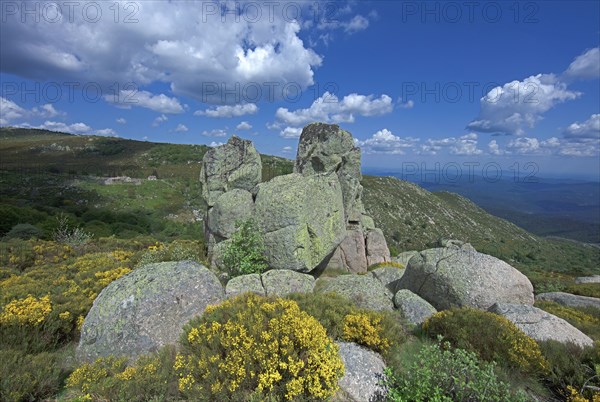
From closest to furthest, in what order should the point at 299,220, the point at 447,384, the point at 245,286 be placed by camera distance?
the point at 447,384 < the point at 245,286 < the point at 299,220

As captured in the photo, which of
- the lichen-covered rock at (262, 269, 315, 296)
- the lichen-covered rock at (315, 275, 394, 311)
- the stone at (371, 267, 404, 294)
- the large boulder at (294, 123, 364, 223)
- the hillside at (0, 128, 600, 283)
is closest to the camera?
the lichen-covered rock at (315, 275, 394, 311)

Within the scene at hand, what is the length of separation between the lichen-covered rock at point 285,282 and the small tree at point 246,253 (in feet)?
5.86

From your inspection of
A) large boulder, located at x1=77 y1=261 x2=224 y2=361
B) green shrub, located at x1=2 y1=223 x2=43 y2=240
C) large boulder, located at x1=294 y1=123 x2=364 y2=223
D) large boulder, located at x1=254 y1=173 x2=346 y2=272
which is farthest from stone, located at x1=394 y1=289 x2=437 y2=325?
green shrub, located at x1=2 y1=223 x2=43 y2=240

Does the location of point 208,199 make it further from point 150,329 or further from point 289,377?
point 289,377

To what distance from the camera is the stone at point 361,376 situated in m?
7.59

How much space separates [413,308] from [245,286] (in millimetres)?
7462

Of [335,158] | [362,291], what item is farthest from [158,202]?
[362,291]

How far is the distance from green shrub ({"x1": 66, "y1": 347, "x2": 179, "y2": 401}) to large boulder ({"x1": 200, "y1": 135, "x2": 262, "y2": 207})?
1602 cm

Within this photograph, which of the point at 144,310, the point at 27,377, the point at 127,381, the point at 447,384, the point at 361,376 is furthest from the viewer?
the point at 144,310

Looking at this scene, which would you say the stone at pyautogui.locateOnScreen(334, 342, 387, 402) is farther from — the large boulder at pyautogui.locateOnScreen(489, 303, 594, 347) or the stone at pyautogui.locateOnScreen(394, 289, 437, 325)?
the large boulder at pyautogui.locateOnScreen(489, 303, 594, 347)

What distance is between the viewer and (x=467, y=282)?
13641mm

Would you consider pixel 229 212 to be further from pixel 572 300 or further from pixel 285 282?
pixel 572 300

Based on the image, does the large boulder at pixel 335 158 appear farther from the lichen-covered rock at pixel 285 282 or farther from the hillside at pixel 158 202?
the hillside at pixel 158 202

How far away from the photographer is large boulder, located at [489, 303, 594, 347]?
33.6ft
